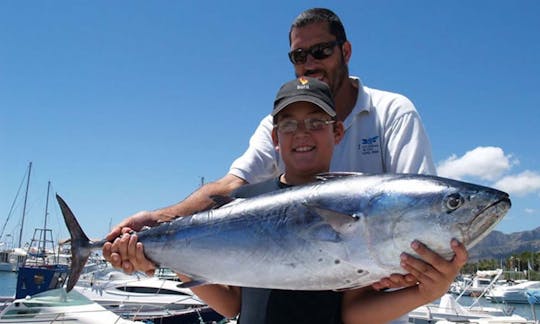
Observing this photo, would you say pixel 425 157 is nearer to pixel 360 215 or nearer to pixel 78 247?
pixel 360 215

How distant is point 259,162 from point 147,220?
0.99 metres

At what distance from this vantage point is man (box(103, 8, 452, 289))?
359 centimetres

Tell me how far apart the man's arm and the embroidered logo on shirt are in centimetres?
93

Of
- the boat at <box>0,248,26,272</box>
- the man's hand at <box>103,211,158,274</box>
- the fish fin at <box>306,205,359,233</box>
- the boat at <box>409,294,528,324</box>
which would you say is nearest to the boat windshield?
the man's hand at <box>103,211,158,274</box>

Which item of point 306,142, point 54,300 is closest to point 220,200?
point 306,142

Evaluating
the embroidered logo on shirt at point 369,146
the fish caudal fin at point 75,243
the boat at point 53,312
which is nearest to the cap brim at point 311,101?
the embroidered logo on shirt at point 369,146

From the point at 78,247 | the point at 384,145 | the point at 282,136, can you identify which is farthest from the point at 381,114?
the point at 78,247

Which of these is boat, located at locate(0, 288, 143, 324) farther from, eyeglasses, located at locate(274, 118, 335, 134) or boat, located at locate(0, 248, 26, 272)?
boat, located at locate(0, 248, 26, 272)

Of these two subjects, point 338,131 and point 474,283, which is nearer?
point 338,131

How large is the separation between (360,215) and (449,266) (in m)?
0.48

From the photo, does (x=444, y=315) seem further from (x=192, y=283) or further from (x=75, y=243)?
Result: (x=192, y=283)

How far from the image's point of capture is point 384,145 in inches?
148

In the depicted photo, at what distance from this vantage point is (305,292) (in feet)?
10.4

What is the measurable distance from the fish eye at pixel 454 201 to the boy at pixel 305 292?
0.63 metres
